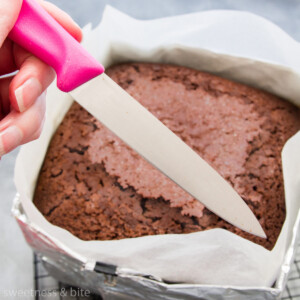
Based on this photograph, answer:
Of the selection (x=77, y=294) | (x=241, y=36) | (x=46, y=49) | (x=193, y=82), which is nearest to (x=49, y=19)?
(x=46, y=49)

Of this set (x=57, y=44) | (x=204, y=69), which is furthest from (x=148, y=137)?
(x=204, y=69)

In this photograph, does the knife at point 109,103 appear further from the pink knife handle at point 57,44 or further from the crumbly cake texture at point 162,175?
the crumbly cake texture at point 162,175

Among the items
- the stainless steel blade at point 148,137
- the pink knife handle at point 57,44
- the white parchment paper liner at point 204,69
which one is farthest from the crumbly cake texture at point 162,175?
the pink knife handle at point 57,44

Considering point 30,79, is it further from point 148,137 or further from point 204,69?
point 204,69

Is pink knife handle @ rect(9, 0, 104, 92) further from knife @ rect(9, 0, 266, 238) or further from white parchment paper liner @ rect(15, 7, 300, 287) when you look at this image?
white parchment paper liner @ rect(15, 7, 300, 287)

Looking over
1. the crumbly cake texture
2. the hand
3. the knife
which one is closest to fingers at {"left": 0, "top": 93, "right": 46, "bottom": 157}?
the hand

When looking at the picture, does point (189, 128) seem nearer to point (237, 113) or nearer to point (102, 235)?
point (237, 113)
